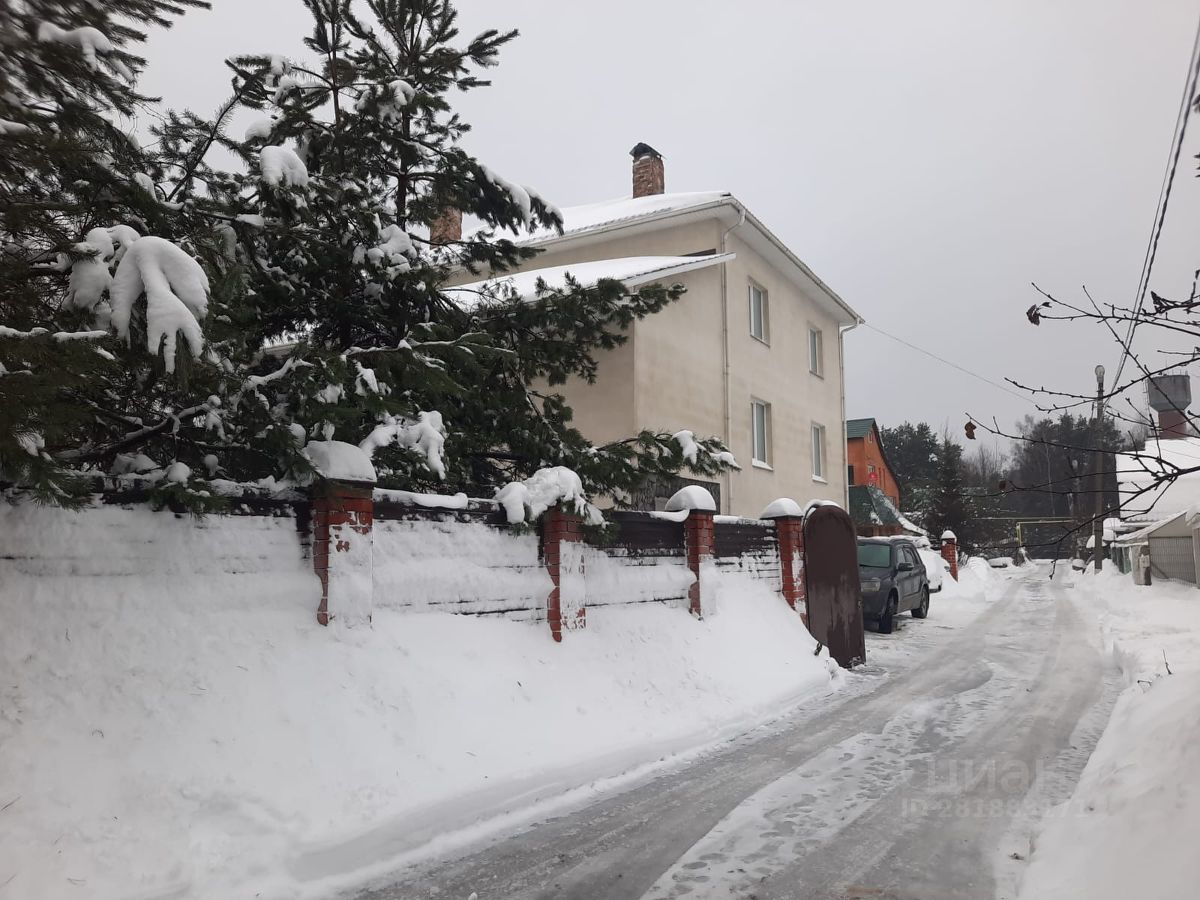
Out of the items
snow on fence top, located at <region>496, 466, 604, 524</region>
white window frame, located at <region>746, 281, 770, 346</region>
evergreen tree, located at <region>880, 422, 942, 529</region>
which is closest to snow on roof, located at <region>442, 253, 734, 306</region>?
white window frame, located at <region>746, 281, 770, 346</region>

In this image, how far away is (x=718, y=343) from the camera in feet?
50.6

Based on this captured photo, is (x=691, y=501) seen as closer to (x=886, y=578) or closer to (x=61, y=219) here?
(x=61, y=219)

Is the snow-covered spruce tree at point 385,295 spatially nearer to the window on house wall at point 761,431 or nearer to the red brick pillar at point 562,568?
the red brick pillar at point 562,568

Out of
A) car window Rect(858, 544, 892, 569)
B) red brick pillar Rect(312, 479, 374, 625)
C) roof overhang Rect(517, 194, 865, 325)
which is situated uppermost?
roof overhang Rect(517, 194, 865, 325)

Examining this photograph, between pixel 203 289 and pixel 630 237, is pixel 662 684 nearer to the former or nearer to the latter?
pixel 203 289

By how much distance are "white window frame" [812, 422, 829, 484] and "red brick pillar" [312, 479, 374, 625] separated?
16.5 m

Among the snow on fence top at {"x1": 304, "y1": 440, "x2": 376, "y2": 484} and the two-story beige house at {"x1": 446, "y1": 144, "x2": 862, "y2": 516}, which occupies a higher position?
the two-story beige house at {"x1": 446, "y1": 144, "x2": 862, "y2": 516}

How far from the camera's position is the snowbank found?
356cm

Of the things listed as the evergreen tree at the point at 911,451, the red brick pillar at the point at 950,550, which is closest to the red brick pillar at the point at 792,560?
the red brick pillar at the point at 950,550

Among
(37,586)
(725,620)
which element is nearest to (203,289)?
(37,586)

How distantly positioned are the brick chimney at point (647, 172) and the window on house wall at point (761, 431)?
7.26 meters

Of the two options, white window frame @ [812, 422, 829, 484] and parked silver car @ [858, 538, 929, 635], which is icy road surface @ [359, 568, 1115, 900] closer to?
parked silver car @ [858, 538, 929, 635]

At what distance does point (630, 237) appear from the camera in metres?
17.1

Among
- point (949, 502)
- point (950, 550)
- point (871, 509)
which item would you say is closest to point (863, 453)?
point (949, 502)
